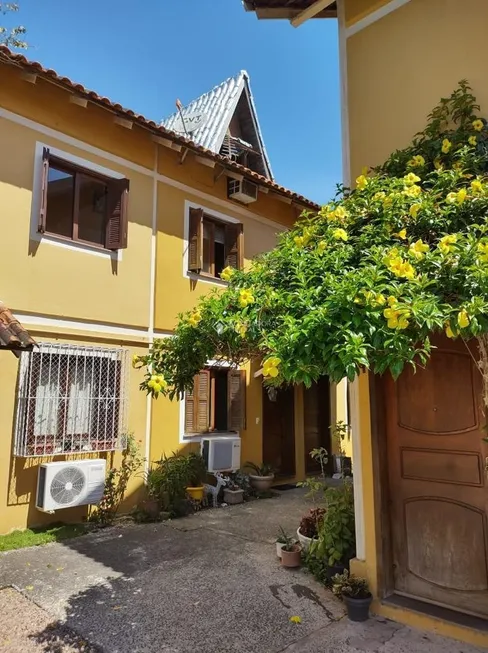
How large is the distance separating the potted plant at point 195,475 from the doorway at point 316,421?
3924 mm

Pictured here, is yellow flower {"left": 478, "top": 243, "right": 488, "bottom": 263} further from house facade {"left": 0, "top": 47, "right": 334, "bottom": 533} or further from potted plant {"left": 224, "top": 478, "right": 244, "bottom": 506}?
potted plant {"left": 224, "top": 478, "right": 244, "bottom": 506}

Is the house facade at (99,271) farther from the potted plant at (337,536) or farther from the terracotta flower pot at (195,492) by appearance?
the potted plant at (337,536)

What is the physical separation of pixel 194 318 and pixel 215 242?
7.62 m

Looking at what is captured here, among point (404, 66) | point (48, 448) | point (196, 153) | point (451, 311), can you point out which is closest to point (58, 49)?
point (196, 153)

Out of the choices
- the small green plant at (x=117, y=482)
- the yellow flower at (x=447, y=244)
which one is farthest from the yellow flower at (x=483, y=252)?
the small green plant at (x=117, y=482)

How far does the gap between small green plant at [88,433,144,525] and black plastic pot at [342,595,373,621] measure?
16.2 feet

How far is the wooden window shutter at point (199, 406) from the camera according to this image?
10365 mm

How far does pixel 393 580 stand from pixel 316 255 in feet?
11.7

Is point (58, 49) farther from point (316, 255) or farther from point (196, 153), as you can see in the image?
point (316, 255)

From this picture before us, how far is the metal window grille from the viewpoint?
25.2 feet

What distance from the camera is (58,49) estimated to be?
28.7 feet

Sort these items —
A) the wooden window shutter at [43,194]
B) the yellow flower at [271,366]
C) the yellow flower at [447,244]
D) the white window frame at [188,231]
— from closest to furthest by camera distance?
the yellow flower at [271,366], the yellow flower at [447,244], the wooden window shutter at [43,194], the white window frame at [188,231]

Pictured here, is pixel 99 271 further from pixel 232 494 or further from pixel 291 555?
pixel 291 555

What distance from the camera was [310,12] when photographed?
21.1 ft
